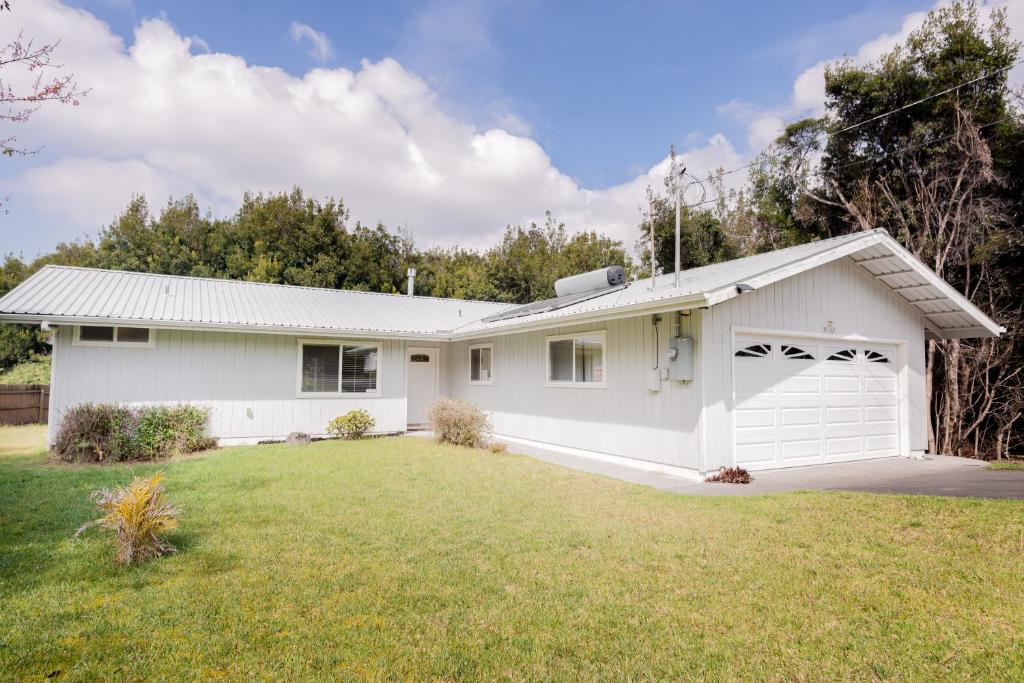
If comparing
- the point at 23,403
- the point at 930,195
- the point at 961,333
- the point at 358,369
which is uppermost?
the point at 930,195

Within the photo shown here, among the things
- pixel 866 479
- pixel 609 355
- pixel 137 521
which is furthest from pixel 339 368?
pixel 866 479

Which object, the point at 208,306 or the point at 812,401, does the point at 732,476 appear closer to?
the point at 812,401

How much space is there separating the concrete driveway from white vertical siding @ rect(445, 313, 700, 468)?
20.8 inches

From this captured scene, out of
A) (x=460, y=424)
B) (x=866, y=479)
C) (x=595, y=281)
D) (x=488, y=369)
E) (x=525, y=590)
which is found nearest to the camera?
(x=525, y=590)

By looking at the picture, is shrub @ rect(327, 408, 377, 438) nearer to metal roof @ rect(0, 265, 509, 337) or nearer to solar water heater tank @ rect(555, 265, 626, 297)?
metal roof @ rect(0, 265, 509, 337)

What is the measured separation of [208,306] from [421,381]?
550cm

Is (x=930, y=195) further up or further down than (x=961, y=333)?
further up

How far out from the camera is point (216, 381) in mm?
11352

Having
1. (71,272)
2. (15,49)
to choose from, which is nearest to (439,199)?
(71,272)

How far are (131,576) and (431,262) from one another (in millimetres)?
27000

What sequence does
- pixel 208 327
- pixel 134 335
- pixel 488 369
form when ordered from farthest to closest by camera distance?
pixel 488 369, pixel 208 327, pixel 134 335

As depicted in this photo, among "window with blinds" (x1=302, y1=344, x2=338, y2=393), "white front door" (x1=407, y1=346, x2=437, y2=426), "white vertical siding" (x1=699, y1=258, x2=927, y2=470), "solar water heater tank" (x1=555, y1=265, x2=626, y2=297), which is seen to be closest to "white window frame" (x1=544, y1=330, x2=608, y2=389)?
"solar water heater tank" (x1=555, y1=265, x2=626, y2=297)

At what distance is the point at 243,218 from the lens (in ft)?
91.0

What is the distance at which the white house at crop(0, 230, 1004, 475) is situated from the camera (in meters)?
8.17
